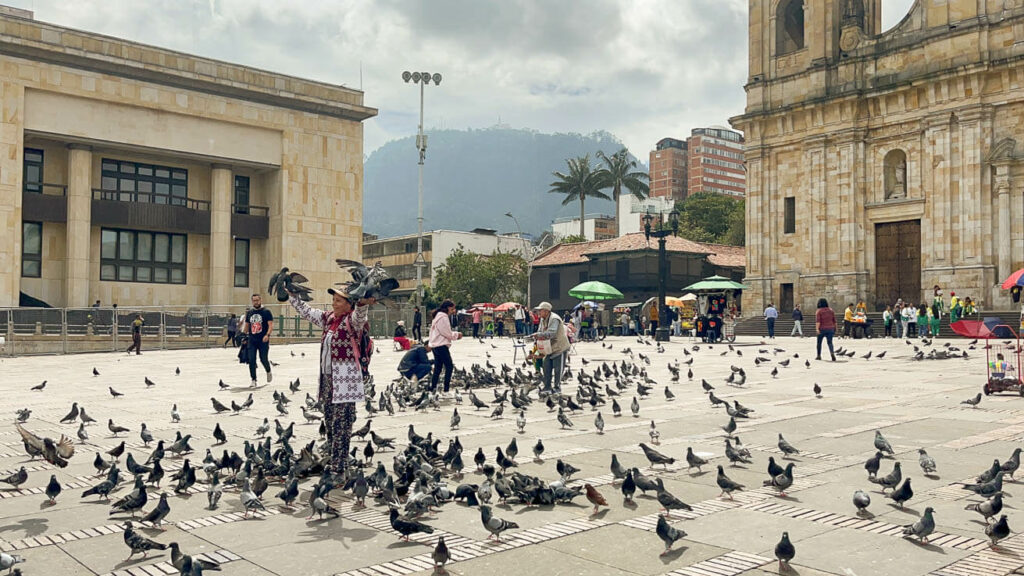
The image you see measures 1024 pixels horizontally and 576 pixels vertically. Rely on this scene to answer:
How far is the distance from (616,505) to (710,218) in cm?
7676

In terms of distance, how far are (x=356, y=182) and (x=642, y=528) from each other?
46.1 meters

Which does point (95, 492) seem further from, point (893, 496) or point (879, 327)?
point (879, 327)

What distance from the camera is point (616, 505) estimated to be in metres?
5.97

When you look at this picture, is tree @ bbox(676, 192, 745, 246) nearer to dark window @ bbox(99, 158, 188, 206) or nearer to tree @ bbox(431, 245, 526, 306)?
tree @ bbox(431, 245, 526, 306)

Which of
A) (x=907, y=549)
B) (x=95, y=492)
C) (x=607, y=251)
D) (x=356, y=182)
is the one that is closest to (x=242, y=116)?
(x=356, y=182)

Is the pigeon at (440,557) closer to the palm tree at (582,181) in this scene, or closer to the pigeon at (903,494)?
the pigeon at (903,494)

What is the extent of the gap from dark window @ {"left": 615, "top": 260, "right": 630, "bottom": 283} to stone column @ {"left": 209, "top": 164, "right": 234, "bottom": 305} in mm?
26084

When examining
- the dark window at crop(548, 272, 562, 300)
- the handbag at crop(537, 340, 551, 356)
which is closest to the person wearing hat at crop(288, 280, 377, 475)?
the handbag at crop(537, 340, 551, 356)

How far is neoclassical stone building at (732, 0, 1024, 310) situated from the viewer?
3469 cm

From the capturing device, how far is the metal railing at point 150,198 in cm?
4250

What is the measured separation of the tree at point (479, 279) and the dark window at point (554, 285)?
498cm

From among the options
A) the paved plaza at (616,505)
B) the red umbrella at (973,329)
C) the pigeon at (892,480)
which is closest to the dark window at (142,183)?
the paved plaza at (616,505)

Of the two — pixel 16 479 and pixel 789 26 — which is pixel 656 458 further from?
pixel 789 26

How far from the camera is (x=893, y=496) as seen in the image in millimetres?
5805
